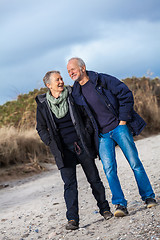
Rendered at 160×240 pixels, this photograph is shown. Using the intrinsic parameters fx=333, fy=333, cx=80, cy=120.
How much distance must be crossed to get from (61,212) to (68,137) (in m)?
1.76

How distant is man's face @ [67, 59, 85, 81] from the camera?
3812 mm

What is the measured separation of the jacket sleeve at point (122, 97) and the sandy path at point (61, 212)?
1.15m

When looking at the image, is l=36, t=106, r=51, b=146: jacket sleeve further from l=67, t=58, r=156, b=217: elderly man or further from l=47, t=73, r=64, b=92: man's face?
l=67, t=58, r=156, b=217: elderly man

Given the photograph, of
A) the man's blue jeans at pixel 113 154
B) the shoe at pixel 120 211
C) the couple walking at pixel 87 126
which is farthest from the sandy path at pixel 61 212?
the man's blue jeans at pixel 113 154

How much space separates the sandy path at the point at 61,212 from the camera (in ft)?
11.5

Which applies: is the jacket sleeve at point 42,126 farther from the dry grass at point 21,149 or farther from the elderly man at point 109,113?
the dry grass at point 21,149

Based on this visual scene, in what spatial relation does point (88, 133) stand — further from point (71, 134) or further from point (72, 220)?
point (72, 220)

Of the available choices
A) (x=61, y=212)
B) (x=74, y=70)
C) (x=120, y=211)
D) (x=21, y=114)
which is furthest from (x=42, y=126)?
(x=21, y=114)

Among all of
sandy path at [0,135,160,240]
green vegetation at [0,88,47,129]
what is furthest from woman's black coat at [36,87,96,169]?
green vegetation at [0,88,47,129]

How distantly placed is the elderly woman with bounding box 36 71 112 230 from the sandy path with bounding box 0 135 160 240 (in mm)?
288

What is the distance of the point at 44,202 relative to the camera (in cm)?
595

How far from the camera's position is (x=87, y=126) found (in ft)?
12.6

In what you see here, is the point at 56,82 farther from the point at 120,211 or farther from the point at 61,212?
the point at 61,212

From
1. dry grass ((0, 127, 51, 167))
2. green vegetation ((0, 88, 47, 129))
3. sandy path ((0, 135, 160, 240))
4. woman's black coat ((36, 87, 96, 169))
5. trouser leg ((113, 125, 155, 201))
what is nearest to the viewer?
sandy path ((0, 135, 160, 240))
